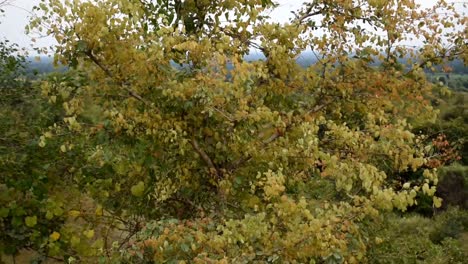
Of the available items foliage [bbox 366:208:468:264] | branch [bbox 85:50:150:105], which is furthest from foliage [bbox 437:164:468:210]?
branch [bbox 85:50:150:105]

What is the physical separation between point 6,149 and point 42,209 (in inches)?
44.4

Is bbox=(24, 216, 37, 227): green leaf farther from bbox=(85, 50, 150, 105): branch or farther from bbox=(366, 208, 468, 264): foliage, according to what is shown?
bbox=(366, 208, 468, 264): foliage

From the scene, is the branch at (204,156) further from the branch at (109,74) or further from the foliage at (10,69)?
the foliage at (10,69)

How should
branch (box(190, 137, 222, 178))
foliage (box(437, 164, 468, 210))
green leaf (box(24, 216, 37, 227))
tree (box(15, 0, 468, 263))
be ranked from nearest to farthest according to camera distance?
tree (box(15, 0, 468, 263)) < branch (box(190, 137, 222, 178)) < green leaf (box(24, 216, 37, 227)) < foliage (box(437, 164, 468, 210))

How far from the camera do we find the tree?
12.4 feet

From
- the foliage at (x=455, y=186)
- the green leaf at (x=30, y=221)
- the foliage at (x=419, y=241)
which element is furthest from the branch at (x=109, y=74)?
the foliage at (x=455, y=186)

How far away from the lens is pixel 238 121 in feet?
14.5

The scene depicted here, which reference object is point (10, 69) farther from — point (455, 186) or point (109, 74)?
point (455, 186)

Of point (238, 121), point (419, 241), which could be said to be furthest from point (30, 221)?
point (419, 241)

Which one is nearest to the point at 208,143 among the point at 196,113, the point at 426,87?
the point at 196,113

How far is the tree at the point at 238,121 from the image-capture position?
3785 mm

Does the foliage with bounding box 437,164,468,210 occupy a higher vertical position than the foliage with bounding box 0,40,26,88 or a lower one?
lower

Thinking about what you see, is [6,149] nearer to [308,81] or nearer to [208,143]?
[208,143]

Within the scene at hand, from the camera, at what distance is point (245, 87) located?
4195 millimetres
